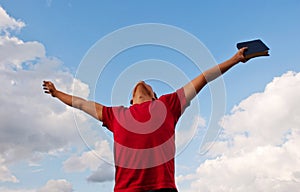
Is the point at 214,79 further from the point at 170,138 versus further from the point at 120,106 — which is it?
the point at 120,106

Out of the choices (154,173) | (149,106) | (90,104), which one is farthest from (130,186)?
(90,104)

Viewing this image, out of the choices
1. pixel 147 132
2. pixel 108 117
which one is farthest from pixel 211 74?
pixel 108 117

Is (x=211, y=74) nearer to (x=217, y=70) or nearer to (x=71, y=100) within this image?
(x=217, y=70)

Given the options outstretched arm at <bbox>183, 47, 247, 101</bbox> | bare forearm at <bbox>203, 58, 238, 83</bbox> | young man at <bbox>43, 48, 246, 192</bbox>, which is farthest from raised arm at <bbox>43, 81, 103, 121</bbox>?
bare forearm at <bbox>203, 58, 238, 83</bbox>

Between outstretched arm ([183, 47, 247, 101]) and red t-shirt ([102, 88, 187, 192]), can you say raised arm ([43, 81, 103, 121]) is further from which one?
outstretched arm ([183, 47, 247, 101])

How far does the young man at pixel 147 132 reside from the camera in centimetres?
520

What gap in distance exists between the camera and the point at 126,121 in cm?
571

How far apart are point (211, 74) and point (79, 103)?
2190 mm

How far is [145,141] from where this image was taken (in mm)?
5387

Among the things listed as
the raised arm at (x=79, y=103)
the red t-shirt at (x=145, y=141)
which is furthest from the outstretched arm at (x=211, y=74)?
the raised arm at (x=79, y=103)

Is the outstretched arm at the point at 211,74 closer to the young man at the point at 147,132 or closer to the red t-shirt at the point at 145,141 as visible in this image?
the young man at the point at 147,132

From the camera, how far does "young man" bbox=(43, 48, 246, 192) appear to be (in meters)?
5.20

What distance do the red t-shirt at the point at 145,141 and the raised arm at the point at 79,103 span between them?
0.15m

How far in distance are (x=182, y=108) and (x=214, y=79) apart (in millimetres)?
659
